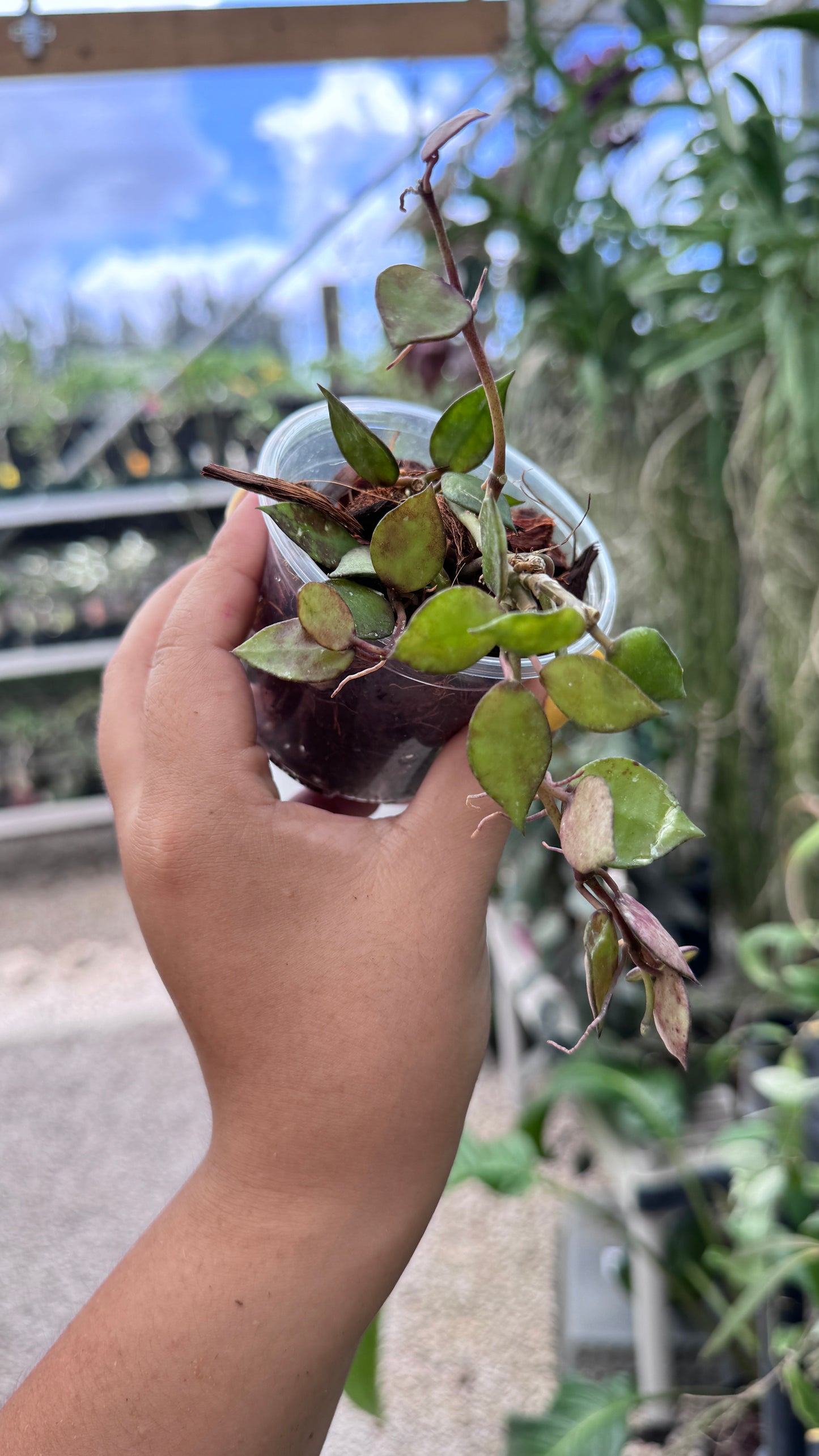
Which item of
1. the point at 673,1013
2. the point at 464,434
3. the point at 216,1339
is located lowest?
the point at 216,1339

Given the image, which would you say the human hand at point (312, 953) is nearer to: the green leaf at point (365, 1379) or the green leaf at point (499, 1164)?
the green leaf at point (365, 1379)

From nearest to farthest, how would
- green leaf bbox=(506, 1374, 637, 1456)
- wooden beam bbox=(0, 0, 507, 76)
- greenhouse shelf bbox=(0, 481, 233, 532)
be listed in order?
green leaf bbox=(506, 1374, 637, 1456), wooden beam bbox=(0, 0, 507, 76), greenhouse shelf bbox=(0, 481, 233, 532)

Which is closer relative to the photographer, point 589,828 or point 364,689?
point 589,828

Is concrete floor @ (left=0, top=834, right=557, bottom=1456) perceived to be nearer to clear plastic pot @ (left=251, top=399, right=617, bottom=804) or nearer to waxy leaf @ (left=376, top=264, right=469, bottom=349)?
clear plastic pot @ (left=251, top=399, right=617, bottom=804)

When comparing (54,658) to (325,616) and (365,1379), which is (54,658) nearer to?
(365,1379)

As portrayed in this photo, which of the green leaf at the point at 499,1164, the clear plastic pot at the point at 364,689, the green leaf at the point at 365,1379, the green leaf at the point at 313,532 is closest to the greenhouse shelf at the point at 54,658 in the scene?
the green leaf at the point at 499,1164

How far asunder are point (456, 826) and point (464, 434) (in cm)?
13

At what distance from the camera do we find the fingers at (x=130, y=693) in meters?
0.37

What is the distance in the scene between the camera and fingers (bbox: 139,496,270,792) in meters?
0.32

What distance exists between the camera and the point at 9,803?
2.51m

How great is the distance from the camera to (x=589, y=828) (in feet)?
0.71

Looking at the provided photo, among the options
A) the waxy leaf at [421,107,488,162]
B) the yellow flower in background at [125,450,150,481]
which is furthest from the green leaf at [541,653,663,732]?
the yellow flower in background at [125,450,150,481]

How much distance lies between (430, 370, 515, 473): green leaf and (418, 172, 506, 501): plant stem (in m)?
0.07

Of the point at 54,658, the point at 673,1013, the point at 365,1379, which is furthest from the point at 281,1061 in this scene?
the point at 54,658
